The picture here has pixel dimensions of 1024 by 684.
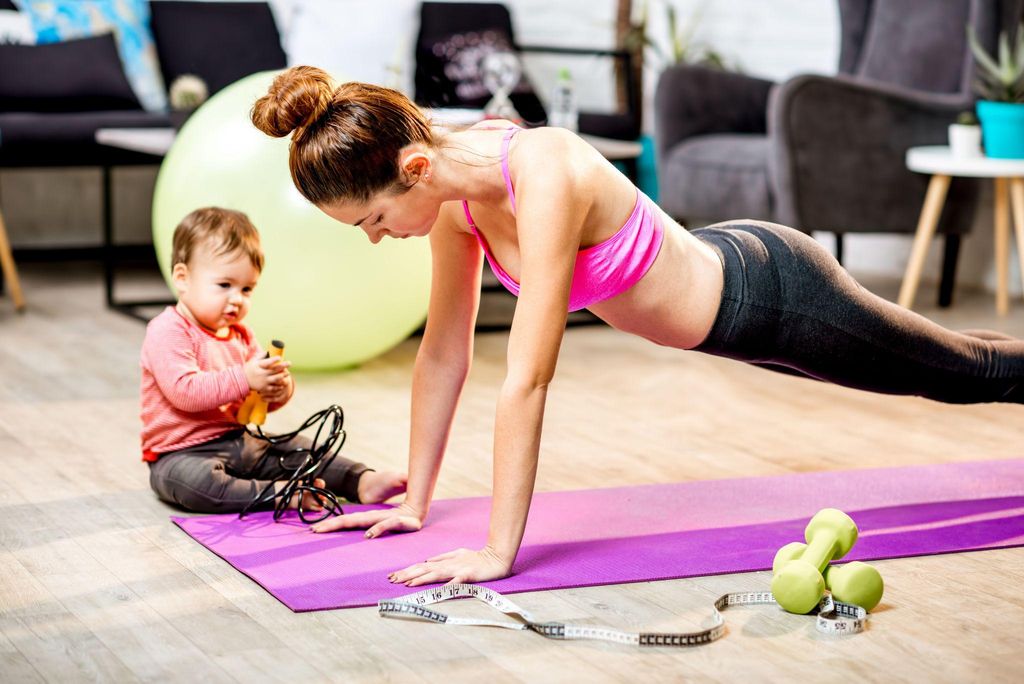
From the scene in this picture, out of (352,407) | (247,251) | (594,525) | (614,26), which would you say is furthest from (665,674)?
(614,26)

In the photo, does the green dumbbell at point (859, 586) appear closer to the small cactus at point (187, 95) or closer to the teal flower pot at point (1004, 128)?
the teal flower pot at point (1004, 128)

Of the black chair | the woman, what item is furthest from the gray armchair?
the woman

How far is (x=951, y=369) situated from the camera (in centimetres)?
189

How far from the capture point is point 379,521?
187 centimetres

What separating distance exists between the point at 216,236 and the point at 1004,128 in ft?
8.06

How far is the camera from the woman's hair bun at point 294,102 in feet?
5.18

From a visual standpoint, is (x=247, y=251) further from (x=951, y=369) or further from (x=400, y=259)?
(x=951, y=369)

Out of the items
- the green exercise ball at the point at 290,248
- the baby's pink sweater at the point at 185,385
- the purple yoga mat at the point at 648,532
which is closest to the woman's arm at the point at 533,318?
the purple yoga mat at the point at 648,532

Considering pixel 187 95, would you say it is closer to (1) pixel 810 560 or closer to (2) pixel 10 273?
(2) pixel 10 273

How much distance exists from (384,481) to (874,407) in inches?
50.3

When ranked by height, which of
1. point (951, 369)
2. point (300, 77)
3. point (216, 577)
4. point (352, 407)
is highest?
point (300, 77)

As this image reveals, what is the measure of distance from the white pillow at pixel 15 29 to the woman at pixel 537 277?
3.34 metres

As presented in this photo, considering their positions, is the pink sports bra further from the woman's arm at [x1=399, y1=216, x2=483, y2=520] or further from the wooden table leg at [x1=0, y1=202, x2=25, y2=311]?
the wooden table leg at [x1=0, y1=202, x2=25, y2=311]

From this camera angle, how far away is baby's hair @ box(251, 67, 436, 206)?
1552 mm
